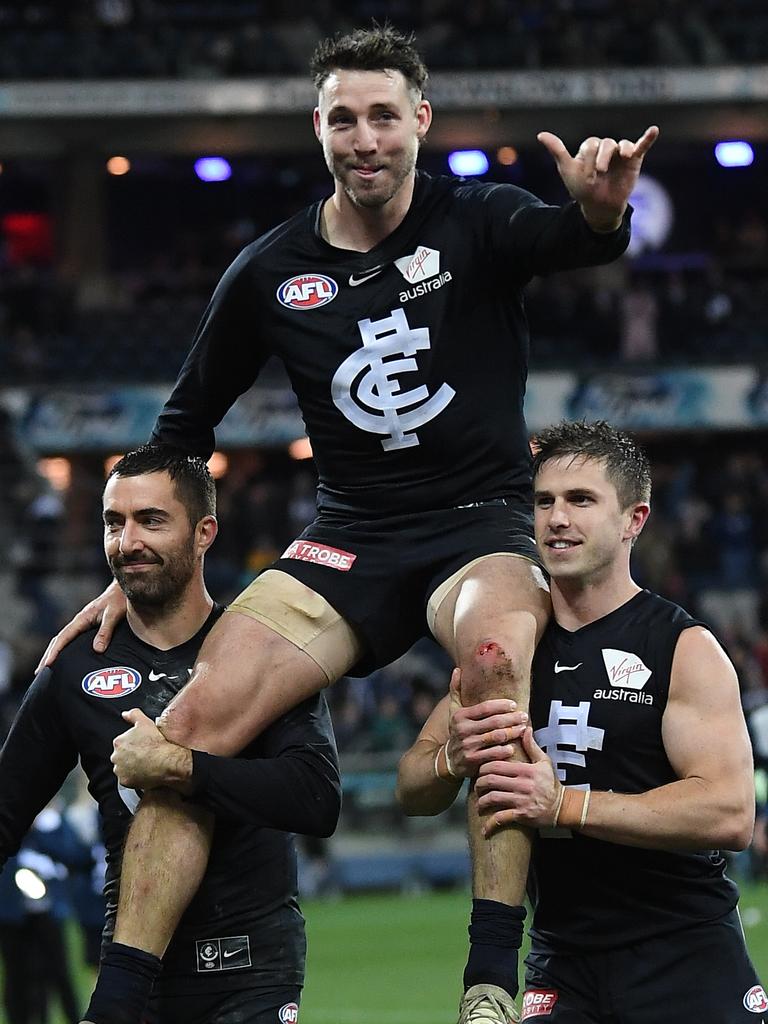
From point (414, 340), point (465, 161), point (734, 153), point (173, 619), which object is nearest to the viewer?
point (414, 340)

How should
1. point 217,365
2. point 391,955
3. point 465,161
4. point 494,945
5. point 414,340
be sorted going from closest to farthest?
point 494,945 < point 414,340 < point 217,365 < point 391,955 < point 465,161

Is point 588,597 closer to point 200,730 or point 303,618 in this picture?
point 303,618

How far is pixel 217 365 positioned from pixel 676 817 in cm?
184

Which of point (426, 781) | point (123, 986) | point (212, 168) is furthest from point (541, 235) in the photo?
point (212, 168)

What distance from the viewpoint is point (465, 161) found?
26.3 meters

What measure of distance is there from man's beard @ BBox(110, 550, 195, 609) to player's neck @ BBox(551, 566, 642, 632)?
97 cm

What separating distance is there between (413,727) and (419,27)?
12.1m

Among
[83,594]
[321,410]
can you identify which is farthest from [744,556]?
[321,410]

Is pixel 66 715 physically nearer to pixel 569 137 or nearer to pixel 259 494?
pixel 259 494

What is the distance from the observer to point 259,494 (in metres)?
20.2

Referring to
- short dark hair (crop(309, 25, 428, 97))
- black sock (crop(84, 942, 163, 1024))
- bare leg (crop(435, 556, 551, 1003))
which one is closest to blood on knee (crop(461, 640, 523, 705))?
bare leg (crop(435, 556, 551, 1003))

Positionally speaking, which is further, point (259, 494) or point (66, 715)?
point (259, 494)

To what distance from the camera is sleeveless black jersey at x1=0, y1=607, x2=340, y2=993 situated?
4.38 metres

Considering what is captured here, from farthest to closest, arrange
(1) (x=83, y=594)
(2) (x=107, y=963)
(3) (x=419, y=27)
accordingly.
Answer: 1. (3) (x=419, y=27)
2. (1) (x=83, y=594)
3. (2) (x=107, y=963)
